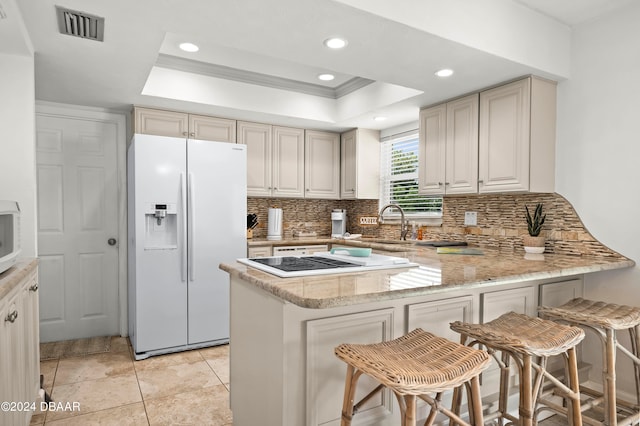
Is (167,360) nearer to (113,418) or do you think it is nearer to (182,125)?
(113,418)

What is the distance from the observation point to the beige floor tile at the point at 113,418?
2178 millimetres

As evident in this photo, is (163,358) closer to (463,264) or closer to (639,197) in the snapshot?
(463,264)

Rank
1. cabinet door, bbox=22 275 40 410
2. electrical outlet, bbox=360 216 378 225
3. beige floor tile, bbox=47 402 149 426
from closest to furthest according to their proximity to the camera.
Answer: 1. cabinet door, bbox=22 275 40 410
2. beige floor tile, bbox=47 402 149 426
3. electrical outlet, bbox=360 216 378 225

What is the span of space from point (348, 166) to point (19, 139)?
10.1 ft

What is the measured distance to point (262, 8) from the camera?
1.87 metres

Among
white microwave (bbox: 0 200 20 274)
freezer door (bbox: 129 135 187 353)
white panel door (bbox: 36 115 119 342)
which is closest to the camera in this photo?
white microwave (bbox: 0 200 20 274)

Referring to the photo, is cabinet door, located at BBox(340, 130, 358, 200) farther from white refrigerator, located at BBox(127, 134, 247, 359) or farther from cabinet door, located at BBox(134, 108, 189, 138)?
cabinet door, located at BBox(134, 108, 189, 138)

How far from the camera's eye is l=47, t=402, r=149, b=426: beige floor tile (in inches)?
85.7

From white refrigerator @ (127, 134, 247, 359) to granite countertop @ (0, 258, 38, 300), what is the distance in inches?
45.1

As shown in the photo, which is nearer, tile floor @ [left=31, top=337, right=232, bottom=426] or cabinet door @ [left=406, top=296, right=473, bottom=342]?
cabinet door @ [left=406, top=296, right=473, bottom=342]

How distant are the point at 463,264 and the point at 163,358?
248cm

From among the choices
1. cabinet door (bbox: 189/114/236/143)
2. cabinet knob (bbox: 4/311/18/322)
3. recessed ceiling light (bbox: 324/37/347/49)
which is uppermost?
recessed ceiling light (bbox: 324/37/347/49)

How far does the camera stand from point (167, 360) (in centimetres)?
311

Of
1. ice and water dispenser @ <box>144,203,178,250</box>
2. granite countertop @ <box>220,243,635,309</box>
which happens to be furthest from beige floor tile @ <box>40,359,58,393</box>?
granite countertop @ <box>220,243,635,309</box>
